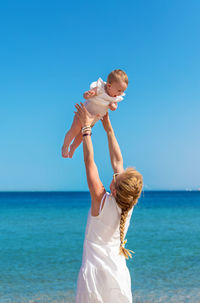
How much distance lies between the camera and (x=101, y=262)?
8.44ft

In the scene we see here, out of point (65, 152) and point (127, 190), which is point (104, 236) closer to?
point (127, 190)

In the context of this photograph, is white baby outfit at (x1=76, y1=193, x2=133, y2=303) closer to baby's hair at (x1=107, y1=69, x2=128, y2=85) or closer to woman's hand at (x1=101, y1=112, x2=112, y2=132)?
woman's hand at (x1=101, y1=112, x2=112, y2=132)

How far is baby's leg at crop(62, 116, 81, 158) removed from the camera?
3.21m

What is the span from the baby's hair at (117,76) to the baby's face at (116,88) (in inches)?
1.0

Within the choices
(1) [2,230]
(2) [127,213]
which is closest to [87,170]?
(2) [127,213]

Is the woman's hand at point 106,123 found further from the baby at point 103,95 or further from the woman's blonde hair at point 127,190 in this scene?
the woman's blonde hair at point 127,190

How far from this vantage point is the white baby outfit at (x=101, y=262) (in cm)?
256

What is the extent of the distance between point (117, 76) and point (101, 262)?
1475mm

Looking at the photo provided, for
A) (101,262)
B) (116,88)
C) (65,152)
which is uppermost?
(116,88)

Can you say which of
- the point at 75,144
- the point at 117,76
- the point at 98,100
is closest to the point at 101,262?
the point at 75,144

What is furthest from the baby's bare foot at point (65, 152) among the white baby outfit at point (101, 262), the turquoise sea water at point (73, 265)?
the turquoise sea water at point (73, 265)

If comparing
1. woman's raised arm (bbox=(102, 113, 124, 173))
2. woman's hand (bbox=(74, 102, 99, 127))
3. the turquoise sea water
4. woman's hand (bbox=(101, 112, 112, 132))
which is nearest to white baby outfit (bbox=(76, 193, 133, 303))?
woman's raised arm (bbox=(102, 113, 124, 173))

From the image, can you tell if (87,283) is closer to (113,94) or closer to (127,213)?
(127,213)

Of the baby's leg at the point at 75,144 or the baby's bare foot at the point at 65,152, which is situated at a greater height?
the baby's leg at the point at 75,144
